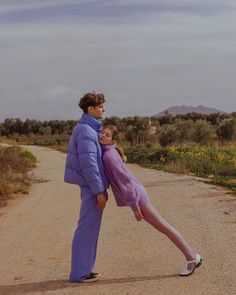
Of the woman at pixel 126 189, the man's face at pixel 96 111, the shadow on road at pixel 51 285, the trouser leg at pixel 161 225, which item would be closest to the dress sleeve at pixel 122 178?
the woman at pixel 126 189

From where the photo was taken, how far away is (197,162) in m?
26.8

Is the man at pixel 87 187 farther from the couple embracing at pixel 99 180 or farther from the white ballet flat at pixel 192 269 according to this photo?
the white ballet flat at pixel 192 269

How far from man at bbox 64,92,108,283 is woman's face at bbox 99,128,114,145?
0.07 metres

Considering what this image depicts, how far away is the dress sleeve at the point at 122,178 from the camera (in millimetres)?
7683

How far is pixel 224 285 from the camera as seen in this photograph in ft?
24.3

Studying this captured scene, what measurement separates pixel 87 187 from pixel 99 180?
248 millimetres

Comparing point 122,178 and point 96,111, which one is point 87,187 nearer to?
point 122,178

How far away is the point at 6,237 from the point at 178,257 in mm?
3362

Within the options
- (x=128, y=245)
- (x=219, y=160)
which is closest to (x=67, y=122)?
(x=219, y=160)

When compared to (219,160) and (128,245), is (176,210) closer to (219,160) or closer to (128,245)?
(128,245)

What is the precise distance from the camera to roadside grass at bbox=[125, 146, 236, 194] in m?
22.9

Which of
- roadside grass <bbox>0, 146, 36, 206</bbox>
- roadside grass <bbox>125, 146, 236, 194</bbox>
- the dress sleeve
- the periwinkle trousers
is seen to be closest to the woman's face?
the dress sleeve

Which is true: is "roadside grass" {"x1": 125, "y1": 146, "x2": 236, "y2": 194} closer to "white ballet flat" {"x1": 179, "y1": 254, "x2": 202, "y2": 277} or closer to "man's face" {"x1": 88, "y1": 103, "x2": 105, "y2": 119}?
"white ballet flat" {"x1": 179, "y1": 254, "x2": 202, "y2": 277}

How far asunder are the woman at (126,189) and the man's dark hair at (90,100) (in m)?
0.31
